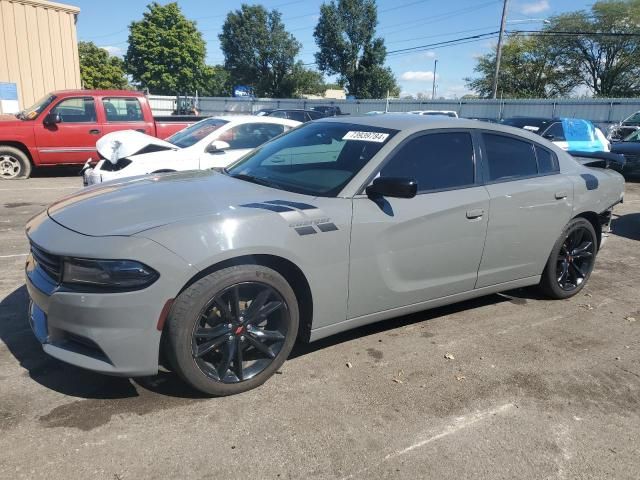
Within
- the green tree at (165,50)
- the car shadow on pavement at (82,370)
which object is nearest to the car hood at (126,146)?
the car shadow on pavement at (82,370)

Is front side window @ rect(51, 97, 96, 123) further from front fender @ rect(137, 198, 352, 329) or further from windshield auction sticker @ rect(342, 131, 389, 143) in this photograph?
front fender @ rect(137, 198, 352, 329)

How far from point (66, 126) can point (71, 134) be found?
0.60ft

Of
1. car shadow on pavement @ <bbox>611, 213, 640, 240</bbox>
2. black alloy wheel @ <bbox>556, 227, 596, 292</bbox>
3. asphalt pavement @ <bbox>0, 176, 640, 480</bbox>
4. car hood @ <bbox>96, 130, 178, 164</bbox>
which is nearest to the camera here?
asphalt pavement @ <bbox>0, 176, 640, 480</bbox>

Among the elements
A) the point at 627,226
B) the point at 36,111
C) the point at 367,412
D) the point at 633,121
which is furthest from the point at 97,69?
the point at 367,412

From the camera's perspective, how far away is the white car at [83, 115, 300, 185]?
709 centimetres

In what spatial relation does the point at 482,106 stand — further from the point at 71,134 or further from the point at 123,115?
the point at 71,134

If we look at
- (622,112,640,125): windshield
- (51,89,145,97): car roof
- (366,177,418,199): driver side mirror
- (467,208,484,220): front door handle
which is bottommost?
(467,208,484,220): front door handle

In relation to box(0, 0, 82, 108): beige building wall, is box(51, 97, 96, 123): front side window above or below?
below

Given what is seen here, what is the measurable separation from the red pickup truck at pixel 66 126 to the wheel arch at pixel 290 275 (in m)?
8.94

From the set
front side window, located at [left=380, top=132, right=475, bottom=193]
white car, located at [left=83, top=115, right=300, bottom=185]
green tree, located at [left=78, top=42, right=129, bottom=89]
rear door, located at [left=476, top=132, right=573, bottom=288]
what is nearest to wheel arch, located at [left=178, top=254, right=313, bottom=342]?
front side window, located at [left=380, top=132, right=475, bottom=193]

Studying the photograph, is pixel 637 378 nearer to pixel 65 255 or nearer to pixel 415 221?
pixel 415 221

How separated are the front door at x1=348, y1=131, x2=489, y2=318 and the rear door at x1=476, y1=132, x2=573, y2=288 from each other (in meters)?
0.15

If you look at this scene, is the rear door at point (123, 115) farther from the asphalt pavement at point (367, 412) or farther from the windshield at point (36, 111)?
the asphalt pavement at point (367, 412)

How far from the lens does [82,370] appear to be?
126 inches
